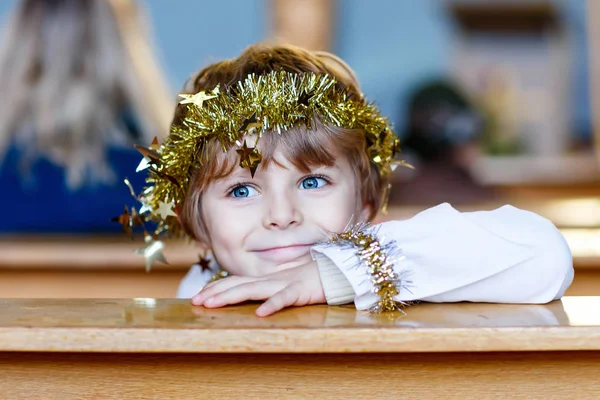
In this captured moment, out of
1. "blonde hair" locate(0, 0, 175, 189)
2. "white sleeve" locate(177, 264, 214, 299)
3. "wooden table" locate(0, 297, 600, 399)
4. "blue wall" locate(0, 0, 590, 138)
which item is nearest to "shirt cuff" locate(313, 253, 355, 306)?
"wooden table" locate(0, 297, 600, 399)

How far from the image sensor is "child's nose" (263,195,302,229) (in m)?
1.20

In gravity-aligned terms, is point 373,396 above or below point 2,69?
below

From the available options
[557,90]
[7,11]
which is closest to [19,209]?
[7,11]

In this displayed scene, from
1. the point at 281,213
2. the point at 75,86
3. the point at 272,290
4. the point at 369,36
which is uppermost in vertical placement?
the point at 369,36

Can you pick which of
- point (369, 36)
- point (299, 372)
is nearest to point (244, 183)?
point (299, 372)

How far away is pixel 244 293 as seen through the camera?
0.93 m

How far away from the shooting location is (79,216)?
3209 mm

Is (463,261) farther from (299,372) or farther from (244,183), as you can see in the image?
(244,183)

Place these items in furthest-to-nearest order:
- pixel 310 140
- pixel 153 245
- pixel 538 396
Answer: pixel 153 245, pixel 310 140, pixel 538 396

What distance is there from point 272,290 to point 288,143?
32 centimetres

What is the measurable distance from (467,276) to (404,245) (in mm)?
87

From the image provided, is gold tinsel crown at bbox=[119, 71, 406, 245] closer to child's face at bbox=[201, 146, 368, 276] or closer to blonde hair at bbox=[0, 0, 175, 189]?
child's face at bbox=[201, 146, 368, 276]

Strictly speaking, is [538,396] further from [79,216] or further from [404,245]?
[79,216]

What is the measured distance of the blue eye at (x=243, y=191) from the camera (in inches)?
49.3
